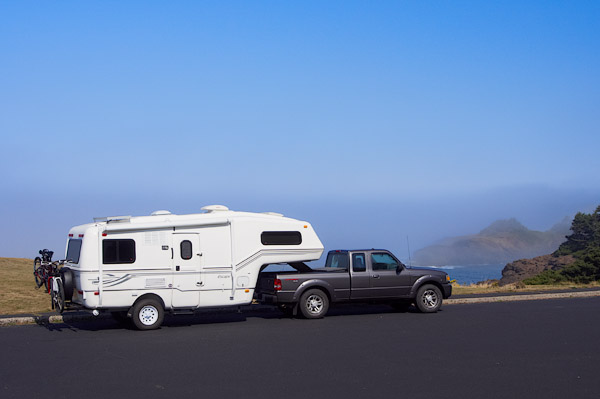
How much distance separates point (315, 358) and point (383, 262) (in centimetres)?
763

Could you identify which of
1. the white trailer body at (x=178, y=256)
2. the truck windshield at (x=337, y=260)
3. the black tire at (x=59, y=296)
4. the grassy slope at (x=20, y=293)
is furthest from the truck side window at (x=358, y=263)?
the grassy slope at (x=20, y=293)

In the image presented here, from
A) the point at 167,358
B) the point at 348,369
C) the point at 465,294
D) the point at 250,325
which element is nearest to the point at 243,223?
the point at 250,325

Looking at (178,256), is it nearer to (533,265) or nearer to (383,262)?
(383,262)

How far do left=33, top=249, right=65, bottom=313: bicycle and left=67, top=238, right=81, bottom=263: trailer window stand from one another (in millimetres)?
441

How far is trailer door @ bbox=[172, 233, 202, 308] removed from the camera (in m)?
16.1

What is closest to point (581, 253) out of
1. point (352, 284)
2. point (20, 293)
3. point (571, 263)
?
point (571, 263)

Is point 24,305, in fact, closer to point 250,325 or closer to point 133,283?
point 133,283

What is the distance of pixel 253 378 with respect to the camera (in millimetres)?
9672

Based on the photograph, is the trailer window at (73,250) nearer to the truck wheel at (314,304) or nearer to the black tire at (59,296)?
the black tire at (59,296)

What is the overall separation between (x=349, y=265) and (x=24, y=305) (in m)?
10.3

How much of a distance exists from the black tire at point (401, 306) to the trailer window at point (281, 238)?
3.64 meters

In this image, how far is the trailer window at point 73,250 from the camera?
15663mm

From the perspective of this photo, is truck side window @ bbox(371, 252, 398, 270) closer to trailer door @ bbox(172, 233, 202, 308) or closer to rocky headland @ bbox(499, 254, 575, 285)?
trailer door @ bbox(172, 233, 202, 308)

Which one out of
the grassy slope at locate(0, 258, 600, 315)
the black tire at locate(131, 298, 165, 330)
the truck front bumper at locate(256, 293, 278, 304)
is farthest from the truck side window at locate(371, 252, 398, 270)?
the grassy slope at locate(0, 258, 600, 315)
